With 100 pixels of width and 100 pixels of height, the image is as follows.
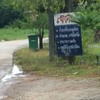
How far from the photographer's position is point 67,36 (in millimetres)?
16750

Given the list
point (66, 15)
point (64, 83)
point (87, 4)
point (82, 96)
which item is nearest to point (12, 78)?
point (64, 83)

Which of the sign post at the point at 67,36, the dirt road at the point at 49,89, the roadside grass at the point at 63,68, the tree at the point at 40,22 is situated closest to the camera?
the dirt road at the point at 49,89

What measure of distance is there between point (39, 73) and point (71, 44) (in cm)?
213

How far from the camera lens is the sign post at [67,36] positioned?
54.7 feet

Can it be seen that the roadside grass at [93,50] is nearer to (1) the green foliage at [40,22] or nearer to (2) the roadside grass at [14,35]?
(1) the green foliage at [40,22]

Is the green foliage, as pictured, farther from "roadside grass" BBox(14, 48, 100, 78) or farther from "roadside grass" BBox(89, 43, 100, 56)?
"roadside grass" BBox(14, 48, 100, 78)

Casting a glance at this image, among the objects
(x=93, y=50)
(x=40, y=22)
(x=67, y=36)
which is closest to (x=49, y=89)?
(x=67, y=36)

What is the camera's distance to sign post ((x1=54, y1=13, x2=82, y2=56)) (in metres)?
16.7

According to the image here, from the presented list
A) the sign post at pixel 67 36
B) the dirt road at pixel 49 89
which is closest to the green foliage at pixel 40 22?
the sign post at pixel 67 36

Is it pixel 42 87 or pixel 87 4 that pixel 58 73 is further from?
pixel 87 4

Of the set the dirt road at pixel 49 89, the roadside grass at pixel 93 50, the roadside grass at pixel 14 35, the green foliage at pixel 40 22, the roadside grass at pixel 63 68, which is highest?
the green foliage at pixel 40 22

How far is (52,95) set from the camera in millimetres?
10930

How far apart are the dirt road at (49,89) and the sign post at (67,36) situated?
2699mm

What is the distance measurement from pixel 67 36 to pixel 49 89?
514 cm
